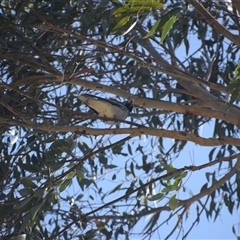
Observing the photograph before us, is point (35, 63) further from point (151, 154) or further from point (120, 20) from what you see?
point (151, 154)

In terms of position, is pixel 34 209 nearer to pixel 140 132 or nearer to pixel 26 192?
pixel 26 192

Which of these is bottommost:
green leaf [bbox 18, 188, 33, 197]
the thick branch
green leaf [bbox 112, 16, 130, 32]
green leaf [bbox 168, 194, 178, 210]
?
green leaf [bbox 168, 194, 178, 210]

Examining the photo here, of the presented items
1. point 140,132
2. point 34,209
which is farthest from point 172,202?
point 34,209

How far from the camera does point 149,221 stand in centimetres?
347

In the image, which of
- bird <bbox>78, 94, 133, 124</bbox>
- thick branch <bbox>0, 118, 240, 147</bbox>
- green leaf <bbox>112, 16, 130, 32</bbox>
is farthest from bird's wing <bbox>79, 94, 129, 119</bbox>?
green leaf <bbox>112, 16, 130, 32</bbox>

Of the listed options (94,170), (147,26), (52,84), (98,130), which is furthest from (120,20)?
(94,170)

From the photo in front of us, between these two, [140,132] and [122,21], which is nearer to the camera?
[122,21]

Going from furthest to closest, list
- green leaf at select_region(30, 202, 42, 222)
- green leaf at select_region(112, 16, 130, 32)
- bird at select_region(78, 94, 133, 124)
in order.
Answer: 1. bird at select_region(78, 94, 133, 124)
2. green leaf at select_region(30, 202, 42, 222)
3. green leaf at select_region(112, 16, 130, 32)

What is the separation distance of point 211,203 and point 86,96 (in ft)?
3.93

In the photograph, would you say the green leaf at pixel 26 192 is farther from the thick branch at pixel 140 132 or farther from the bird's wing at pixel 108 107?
the bird's wing at pixel 108 107

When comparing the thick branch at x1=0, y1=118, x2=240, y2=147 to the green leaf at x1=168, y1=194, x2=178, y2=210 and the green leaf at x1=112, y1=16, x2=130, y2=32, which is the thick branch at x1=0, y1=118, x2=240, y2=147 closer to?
the green leaf at x1=168, y1=194, x2=178, y2=210

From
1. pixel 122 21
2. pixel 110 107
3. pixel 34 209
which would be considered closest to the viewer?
pixel 122 21

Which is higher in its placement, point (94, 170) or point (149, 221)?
point (94, 170)

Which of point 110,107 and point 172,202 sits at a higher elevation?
point 110,107
